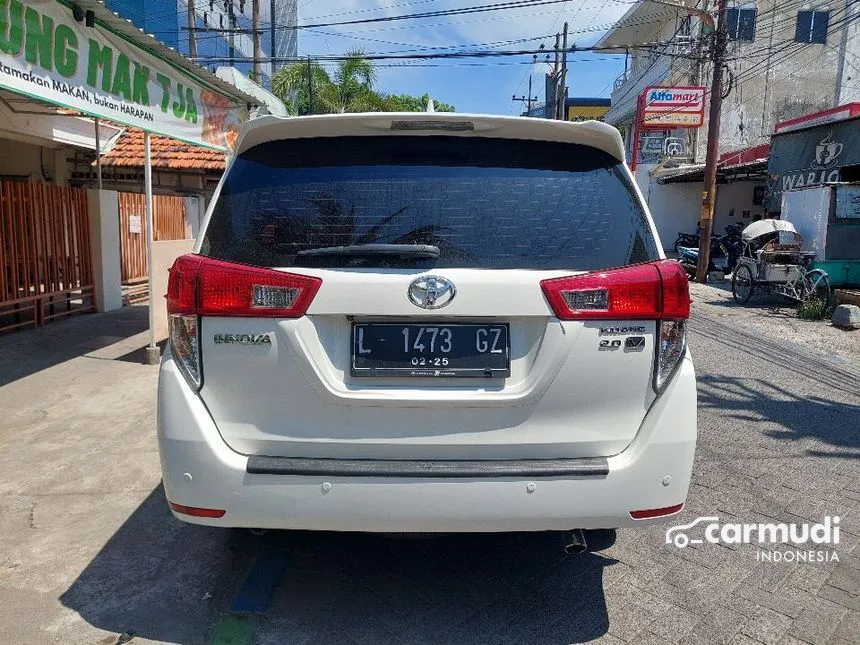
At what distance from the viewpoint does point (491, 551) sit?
3215 millimetres

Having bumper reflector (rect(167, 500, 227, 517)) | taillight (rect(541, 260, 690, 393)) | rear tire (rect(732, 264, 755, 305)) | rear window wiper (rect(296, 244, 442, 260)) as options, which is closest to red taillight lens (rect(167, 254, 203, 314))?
rear window wiper (rect(296, 244, 442, 260))

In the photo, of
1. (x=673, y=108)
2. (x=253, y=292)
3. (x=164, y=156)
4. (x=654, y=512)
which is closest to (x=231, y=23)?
(x=673, y=108)

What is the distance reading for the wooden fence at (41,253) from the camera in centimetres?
830

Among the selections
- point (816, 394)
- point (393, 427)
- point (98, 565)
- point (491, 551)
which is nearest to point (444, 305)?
point (393, 427)

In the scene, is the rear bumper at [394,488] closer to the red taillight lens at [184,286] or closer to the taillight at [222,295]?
the taillight at [222,295]

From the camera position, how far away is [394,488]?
228 cm

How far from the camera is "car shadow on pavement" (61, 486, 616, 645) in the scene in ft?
8.66

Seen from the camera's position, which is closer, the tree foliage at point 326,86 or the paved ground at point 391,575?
the paved ground at point 391,575

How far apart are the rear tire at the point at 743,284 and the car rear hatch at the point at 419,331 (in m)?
11.3

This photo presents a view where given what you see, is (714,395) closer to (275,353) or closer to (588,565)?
(588,565)

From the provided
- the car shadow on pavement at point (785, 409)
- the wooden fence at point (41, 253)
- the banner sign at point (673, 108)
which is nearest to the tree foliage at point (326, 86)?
the banner sign at point (673, 108)

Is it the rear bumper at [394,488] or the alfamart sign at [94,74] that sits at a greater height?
the alfamart sign at [94,74]

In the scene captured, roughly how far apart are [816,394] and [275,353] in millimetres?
5806

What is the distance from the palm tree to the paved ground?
22.3 m
